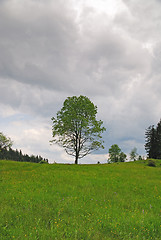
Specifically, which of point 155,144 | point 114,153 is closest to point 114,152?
point 114,153

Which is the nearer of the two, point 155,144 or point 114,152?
point 155,144

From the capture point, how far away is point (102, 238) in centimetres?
616

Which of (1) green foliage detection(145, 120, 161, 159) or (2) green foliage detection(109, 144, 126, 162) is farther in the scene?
(2) green foliage detection(109, 144, 126, 162)

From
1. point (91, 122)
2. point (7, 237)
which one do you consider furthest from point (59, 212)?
point (91, 122)

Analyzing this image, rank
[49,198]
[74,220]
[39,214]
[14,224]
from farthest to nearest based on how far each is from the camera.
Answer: [49,198] → [39,214] → [74,220] → [14,224]

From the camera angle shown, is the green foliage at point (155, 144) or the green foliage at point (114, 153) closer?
the green foliage at point (155, 144)

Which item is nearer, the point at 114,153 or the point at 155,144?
the point at 155,144

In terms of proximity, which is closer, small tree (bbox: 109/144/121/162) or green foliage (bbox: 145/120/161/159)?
green foliage (bbox: 145/120/161/159)

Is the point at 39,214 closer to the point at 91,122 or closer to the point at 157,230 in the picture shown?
the point at 157,230

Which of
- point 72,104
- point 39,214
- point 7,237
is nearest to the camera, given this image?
point 7,237

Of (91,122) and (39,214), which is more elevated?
(91,122)

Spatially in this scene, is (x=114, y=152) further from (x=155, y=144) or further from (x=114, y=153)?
(x=155, y=144)

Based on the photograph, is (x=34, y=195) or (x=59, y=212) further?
(x=34, y=195)

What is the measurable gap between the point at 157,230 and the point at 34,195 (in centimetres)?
743
